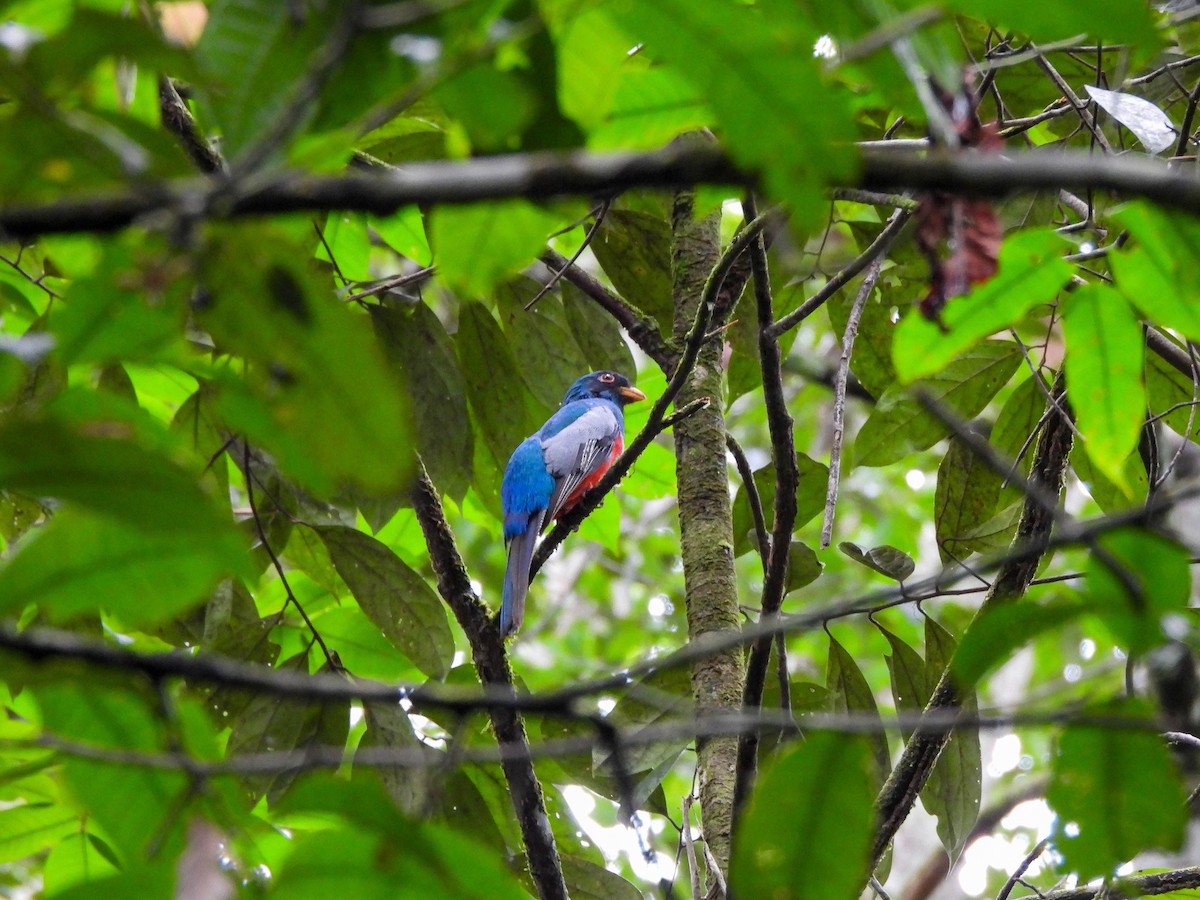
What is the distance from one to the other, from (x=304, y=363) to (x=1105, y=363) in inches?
44.0

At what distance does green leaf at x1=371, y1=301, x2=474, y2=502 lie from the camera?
344 cm

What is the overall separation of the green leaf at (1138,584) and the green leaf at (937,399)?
2.37 m

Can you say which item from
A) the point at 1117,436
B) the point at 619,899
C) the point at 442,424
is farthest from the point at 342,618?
the point at 1117,436

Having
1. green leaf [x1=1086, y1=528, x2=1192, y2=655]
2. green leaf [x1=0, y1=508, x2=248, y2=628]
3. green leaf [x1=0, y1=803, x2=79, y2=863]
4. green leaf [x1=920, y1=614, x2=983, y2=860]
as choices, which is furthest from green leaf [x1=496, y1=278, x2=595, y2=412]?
green leaf [x1=1086, y1=528, x2=1192, y2=655]

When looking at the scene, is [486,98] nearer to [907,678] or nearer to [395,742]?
[395,742]

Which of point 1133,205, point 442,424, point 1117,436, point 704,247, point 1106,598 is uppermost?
point 1133,205

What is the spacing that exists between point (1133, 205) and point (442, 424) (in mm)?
2401

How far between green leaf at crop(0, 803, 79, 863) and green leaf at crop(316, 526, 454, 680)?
1.04 m

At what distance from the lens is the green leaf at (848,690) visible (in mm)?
3330

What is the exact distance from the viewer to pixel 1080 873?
1.14m

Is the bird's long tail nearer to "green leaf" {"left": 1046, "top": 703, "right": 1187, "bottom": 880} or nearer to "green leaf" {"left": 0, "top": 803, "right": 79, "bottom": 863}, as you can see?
"green leaf" {"left": 0, "top": 803, "right": 79, "bottom": 863}

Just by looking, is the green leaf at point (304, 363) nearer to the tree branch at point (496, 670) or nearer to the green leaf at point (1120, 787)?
the green leaf at point (1120, 787)

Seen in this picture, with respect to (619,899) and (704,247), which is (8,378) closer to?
(619,899)

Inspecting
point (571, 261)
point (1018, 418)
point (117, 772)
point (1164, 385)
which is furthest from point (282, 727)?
point (1164, 385)
